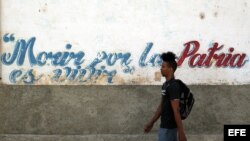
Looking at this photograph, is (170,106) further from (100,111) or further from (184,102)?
(100,111)

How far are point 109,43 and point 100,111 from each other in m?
1.14

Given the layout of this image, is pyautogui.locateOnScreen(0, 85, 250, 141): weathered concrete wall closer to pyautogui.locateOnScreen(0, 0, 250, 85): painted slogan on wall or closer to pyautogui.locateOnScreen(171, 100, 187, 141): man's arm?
pyautogui.locateOnScreen(0, 0, 250, 85): painted slogan on wall

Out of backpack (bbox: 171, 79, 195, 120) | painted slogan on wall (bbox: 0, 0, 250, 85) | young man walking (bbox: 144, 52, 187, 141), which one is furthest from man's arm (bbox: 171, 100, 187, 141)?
painted slogan on wall (bbox: 0, 0, 250, 85)

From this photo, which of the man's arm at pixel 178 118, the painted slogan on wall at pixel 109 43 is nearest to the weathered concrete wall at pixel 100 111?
the painted slogan on wall at pixel 109 43

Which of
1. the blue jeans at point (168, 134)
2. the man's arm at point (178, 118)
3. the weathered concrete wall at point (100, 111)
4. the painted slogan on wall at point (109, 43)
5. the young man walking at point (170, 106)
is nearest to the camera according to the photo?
the man's arm at point (178, 118)

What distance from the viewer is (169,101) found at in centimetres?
644

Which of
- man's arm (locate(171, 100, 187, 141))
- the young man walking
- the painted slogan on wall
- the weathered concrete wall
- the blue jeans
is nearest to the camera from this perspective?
man's arm (locate(171, 100, 187, 141))

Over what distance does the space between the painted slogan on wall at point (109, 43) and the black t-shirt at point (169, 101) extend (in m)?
2.55

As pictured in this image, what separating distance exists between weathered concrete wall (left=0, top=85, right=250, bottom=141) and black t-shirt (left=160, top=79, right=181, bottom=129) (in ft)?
7.56

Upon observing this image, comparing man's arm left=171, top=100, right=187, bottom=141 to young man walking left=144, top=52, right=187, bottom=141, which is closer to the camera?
man's arm left=171, top=100, right=187, bottom=141

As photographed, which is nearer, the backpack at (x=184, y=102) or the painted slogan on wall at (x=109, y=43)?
the backpack at (x=184, y=102)

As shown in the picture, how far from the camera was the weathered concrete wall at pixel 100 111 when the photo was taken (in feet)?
28.9

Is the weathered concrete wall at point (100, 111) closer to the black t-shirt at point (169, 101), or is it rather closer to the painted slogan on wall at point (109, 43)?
the painted slogan on wall at point (109, 43)

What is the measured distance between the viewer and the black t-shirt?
20.8 ft
